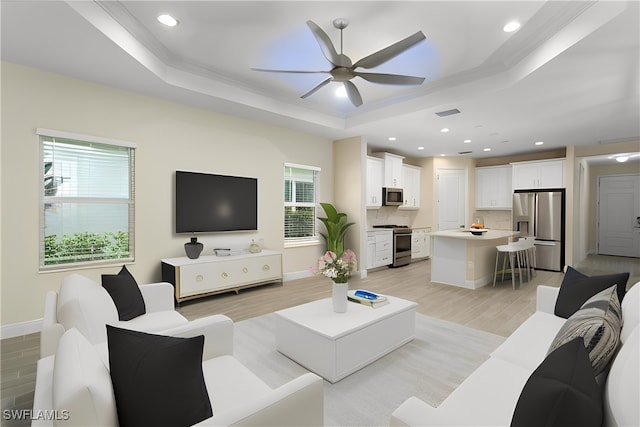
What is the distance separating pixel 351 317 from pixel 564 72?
10.9ft

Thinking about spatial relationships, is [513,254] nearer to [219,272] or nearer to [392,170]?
[392,170]

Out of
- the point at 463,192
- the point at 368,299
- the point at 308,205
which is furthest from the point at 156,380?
the point at 463,192

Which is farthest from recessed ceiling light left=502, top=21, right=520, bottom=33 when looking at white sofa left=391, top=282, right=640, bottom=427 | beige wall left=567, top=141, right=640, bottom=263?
beige wall left=567, top=141, right=640, bottom=263

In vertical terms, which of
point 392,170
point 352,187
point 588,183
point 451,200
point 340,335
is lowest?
point 340,335

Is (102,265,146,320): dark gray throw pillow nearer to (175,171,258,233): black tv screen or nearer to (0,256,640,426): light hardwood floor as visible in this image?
(0,256,640,426): light hardwood floor

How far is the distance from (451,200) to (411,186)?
1187 millimetres

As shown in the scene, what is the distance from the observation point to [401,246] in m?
6.98

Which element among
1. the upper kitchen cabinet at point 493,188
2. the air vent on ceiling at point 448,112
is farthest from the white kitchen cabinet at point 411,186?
the air vent on ceiling at point 448,112

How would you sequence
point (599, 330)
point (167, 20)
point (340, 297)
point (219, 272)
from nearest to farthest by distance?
1. point (599, 330)
2. point (340, 297)
3. point (167, 20)
4. point (219, 272)

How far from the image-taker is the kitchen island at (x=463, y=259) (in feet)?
16.1

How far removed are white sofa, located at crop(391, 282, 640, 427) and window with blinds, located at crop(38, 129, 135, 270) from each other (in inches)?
153

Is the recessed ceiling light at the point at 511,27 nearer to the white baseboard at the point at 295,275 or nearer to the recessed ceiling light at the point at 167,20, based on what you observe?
the recessed ceiling light at the point at 167,20

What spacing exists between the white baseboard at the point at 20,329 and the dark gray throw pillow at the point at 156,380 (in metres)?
3.13

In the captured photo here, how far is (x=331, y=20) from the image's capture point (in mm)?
2801
